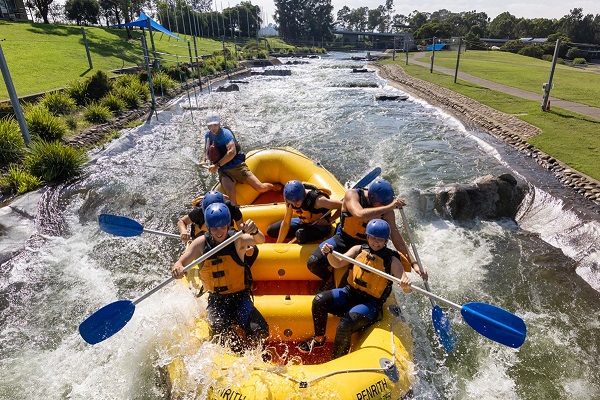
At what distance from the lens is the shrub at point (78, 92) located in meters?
12.5

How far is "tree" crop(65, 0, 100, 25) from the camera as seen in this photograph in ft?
121

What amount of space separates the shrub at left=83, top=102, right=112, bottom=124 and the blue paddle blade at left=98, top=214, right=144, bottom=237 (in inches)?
341

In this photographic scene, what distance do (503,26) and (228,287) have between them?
72.6 m

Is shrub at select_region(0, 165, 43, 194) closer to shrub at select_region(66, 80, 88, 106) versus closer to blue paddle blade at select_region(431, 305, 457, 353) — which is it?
shrub at select_region(66, 80, 88, 106)

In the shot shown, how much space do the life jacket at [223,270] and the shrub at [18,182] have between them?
6.10m

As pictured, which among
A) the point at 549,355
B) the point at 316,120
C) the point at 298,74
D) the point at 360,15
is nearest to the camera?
the point at 549,355

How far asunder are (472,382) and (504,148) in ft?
28.0

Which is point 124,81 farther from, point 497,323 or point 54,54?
point 497,323

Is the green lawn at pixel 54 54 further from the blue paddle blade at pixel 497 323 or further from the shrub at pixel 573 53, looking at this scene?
the shrub at pixel 573 53

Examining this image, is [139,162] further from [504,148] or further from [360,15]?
[360,15]

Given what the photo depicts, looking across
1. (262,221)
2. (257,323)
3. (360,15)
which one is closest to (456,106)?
(262,221)

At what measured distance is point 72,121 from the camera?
1080 cm

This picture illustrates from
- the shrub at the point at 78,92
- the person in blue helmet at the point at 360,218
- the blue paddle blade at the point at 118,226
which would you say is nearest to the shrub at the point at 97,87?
the shrub at the point at 78,92

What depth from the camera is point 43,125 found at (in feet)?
30.1
